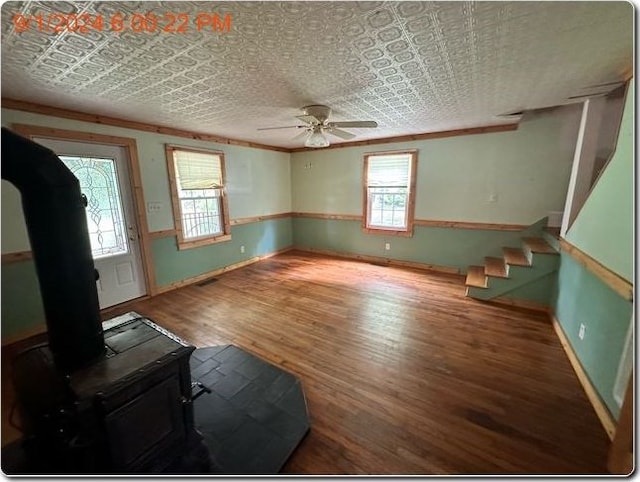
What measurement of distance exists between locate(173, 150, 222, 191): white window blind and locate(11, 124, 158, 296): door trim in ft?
1.93

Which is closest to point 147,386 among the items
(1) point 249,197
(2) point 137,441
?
(2) point 137,441

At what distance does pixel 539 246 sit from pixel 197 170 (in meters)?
5.02

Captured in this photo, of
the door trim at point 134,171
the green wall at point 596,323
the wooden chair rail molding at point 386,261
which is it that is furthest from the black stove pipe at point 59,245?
the wooden chair rail molding at point 386,261

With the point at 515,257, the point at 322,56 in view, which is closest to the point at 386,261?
the point at 515,257

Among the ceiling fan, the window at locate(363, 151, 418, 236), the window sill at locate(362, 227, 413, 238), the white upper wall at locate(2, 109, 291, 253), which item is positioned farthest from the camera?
the window sill at locate(362, 227, 413, 238)

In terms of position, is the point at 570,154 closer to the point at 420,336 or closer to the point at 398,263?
the point at 398,263

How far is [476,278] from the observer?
371cm

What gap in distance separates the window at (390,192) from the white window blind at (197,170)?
9.19ft

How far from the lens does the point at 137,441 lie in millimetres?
1195

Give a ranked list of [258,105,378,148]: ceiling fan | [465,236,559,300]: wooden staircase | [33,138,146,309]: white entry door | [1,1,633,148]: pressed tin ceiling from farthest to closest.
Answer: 1. [465,236,559,300]: wooden staircase
2. [33,138,146,309]: white entry door
3. [258,105,378,148]: ceiling fan
4. [1,1,633,148]: pressed tin ceiling

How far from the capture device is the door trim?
2.66 m

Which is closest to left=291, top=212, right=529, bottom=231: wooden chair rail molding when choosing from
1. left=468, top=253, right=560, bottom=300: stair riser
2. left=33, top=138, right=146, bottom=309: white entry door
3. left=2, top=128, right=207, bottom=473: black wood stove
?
left=468, top=253, right=560, bottom=300: stair riser

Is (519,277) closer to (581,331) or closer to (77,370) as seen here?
(581,331)
